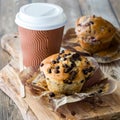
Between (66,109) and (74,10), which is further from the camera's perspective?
(74,10)

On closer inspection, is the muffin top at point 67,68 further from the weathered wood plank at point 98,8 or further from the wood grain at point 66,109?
the weathered wood plank at point 98,8

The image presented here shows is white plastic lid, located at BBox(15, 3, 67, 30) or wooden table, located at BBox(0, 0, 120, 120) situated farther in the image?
wooden table, located at BBox(0, 0, 120, 120)

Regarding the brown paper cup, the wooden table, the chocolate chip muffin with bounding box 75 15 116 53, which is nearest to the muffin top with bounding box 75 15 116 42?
the chocolate chip muffin with bounding box 75 15 116 53

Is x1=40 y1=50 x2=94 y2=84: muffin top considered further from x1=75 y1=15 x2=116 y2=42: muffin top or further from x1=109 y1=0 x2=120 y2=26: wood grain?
x1=109 y1=0 x2=120 y2=26: wood grain

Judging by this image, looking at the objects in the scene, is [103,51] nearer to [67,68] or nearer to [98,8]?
[67,68]

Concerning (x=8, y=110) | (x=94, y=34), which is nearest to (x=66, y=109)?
(x=8, y=110)

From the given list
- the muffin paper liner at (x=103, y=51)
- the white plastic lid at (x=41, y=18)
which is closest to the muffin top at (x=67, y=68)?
the white plastic lid at (x=41, y=18)

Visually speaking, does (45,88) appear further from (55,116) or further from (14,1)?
(14,1)
